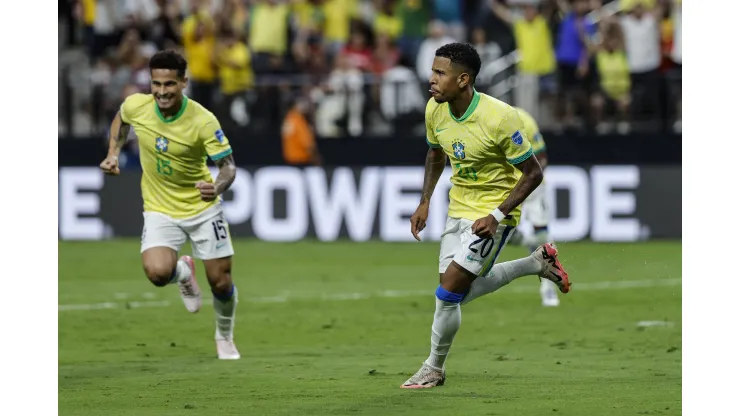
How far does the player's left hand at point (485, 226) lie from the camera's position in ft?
30.0

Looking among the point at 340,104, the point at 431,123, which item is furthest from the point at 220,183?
the point at 340,104

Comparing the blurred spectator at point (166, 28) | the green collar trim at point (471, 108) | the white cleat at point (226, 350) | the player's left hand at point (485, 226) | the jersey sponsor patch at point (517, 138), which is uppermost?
the blurred spectator at point (166, 28)

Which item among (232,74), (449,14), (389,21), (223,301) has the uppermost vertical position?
(449,14)

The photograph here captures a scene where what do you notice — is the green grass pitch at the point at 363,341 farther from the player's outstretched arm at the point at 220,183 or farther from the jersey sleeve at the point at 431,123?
the jersey sleeve at the point at 431,123

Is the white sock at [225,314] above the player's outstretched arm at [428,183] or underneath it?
underneath

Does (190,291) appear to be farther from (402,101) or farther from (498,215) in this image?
(402,101)

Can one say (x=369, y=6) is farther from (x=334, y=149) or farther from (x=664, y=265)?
(x=664, y=265)

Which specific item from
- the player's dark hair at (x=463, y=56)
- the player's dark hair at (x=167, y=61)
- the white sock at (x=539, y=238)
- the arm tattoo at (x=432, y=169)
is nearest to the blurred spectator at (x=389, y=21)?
the white sock at (x=539, y=238)

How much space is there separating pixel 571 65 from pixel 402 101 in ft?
9.48

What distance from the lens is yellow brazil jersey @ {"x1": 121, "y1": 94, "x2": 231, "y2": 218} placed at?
11.0 m

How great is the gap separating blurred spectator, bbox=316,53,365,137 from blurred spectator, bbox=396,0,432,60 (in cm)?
147

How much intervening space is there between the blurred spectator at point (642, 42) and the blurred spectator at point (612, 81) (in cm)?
21

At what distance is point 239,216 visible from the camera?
23.4 m

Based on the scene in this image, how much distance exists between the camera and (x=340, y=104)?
23703mm
